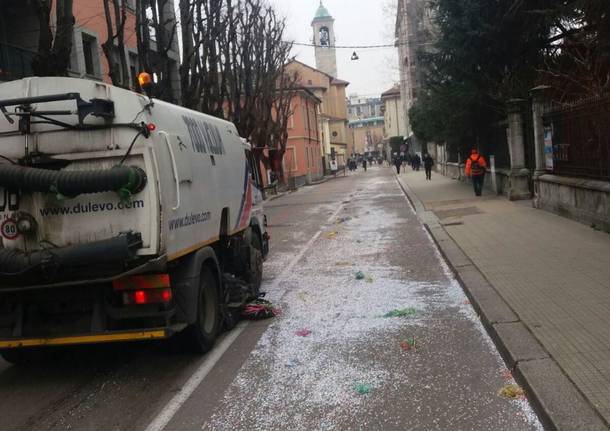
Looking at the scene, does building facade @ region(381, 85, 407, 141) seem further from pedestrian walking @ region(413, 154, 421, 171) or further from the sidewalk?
the sidewalk

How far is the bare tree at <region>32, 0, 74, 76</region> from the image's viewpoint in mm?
10594

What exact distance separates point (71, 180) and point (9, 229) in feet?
2.67

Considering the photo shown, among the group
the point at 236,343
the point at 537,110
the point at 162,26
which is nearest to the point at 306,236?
the point at 537,110

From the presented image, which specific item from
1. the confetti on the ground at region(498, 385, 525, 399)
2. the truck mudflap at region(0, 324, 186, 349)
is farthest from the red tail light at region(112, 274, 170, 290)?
the confetti on the ground at region(498, 385, 525, 399)

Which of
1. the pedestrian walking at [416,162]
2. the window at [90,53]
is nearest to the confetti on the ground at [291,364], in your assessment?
the window at [90,53]

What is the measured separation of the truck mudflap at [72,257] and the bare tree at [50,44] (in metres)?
6.52

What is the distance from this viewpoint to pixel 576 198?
1263 centimetres

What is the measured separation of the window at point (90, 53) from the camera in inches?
828

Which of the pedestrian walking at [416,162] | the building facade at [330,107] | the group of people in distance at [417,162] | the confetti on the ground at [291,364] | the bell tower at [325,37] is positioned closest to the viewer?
the confetti on the ground at [291,364]

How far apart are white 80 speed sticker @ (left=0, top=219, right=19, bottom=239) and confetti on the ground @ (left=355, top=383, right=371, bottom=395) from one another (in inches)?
124

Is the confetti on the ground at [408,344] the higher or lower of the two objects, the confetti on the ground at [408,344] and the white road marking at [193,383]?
the lower

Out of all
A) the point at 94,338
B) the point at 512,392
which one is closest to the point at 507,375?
the point at 512,392

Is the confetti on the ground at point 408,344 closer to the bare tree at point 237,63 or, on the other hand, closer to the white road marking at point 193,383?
the white road marking at point 193,383

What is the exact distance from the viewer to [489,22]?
60.1 feet
